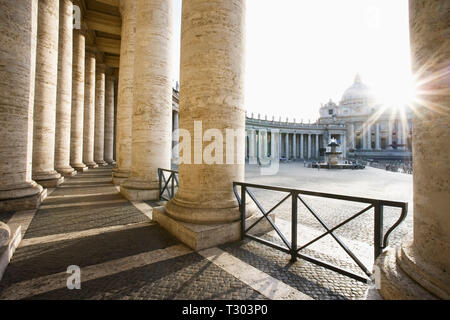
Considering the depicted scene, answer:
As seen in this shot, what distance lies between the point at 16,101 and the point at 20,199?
3315 millimetres

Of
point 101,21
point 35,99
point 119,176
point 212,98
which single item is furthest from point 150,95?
point 101,21

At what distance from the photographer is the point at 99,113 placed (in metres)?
25.3

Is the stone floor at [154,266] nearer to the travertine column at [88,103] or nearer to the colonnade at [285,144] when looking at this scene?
the travertine column at [88,103]

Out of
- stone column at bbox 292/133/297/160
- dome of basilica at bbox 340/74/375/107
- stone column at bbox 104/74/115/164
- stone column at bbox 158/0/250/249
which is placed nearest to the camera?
stone column at bbox 158/0/250/249

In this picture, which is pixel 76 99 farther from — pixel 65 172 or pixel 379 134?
pixel 379 134

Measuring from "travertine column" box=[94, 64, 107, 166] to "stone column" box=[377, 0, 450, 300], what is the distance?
2781 cm

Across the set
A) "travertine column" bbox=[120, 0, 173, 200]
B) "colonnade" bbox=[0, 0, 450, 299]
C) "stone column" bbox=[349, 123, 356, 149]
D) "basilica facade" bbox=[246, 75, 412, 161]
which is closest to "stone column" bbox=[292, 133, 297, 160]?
"basilica facade" bbox=[246, 75, 412, 161]

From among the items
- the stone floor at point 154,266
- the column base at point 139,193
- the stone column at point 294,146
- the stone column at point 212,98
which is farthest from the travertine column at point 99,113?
the stone column at point 294,146

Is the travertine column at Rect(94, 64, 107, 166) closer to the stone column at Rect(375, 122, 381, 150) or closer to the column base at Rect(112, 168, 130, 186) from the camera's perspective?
the column base at Rect(112, 168, 130, 186)

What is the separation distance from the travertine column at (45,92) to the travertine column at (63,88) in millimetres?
3145

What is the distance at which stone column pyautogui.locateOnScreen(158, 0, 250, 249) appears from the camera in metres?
5.45

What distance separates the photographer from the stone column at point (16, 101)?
7566 mm

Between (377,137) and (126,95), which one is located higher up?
(377,137)
